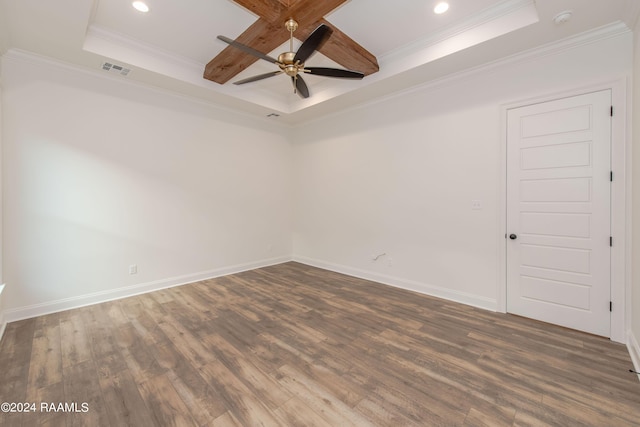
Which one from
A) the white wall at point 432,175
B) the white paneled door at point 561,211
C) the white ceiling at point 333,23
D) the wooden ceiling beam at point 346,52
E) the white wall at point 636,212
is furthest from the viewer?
the white wall at point 432,175

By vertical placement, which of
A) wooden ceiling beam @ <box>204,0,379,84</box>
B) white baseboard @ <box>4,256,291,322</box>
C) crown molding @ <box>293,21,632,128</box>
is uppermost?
wooden ceiling beam @ <box>204,0,379,84</box>

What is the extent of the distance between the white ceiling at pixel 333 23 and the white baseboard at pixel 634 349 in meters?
2.78

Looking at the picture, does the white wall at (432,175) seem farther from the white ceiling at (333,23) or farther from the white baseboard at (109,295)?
Result: the white baseboard at (109,295)

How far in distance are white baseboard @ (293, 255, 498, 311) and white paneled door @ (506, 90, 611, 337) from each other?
289mm

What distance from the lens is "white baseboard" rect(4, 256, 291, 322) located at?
3.13 m

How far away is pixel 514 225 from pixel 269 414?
3173 millimetres

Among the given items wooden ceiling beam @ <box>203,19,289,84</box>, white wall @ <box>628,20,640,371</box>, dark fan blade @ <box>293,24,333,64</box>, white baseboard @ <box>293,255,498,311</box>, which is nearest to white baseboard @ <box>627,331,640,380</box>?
white wall @ <box>628,20,640,371</box>

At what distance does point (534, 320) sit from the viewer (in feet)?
9.98

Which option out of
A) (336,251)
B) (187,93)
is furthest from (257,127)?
(336,251)

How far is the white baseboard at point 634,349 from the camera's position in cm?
217

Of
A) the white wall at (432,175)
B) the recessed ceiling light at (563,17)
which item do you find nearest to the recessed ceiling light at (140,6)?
the white wall at (432,175)

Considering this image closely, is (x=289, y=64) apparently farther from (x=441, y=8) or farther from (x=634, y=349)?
(x=634, y=349)

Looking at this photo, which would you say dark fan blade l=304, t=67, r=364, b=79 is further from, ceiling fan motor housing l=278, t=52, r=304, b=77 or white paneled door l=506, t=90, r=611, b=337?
white paneled door l=506, t=90, r=611, b=337

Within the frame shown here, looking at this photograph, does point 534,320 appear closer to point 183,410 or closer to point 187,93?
point 183,410
